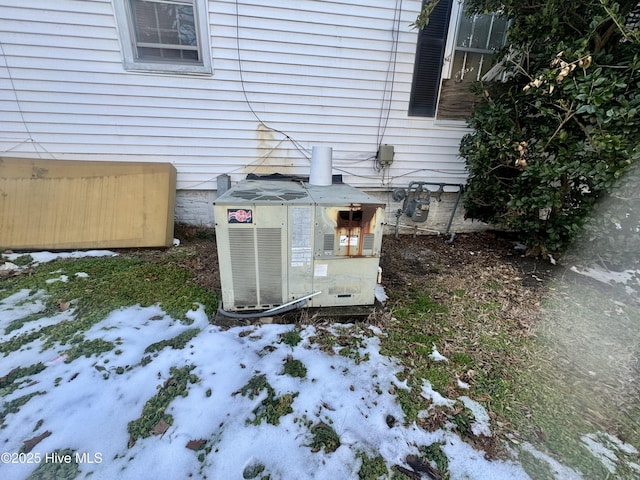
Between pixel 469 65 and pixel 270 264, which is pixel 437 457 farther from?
pixel 469 65

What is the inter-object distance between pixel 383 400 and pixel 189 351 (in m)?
1.34

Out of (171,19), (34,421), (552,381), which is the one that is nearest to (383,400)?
(552,381)

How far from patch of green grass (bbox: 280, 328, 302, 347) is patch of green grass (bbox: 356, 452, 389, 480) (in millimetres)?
869

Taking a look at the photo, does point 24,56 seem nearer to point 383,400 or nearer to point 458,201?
point 383,400

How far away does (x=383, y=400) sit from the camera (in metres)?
1.73

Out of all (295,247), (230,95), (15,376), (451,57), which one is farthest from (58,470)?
(451,57)

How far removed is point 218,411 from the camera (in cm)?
162

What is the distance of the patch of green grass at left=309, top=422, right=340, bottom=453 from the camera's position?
1447mm

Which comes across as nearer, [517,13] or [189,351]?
[189,351]

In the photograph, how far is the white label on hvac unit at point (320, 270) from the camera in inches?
88.9

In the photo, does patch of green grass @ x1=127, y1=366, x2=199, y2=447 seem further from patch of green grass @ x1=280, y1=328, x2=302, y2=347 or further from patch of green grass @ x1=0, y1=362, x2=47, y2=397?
patch of green grass @ x1=0, y1=362, x2=47, y2=397

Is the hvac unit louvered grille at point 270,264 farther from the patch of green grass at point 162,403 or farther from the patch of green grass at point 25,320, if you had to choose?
the patch of green grass at point 25,320

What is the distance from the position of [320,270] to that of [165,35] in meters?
3.56

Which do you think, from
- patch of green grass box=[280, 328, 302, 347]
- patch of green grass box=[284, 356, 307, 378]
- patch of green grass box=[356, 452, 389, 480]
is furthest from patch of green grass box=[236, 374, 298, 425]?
patch of green grass box=[356, 452, 389, 480]
